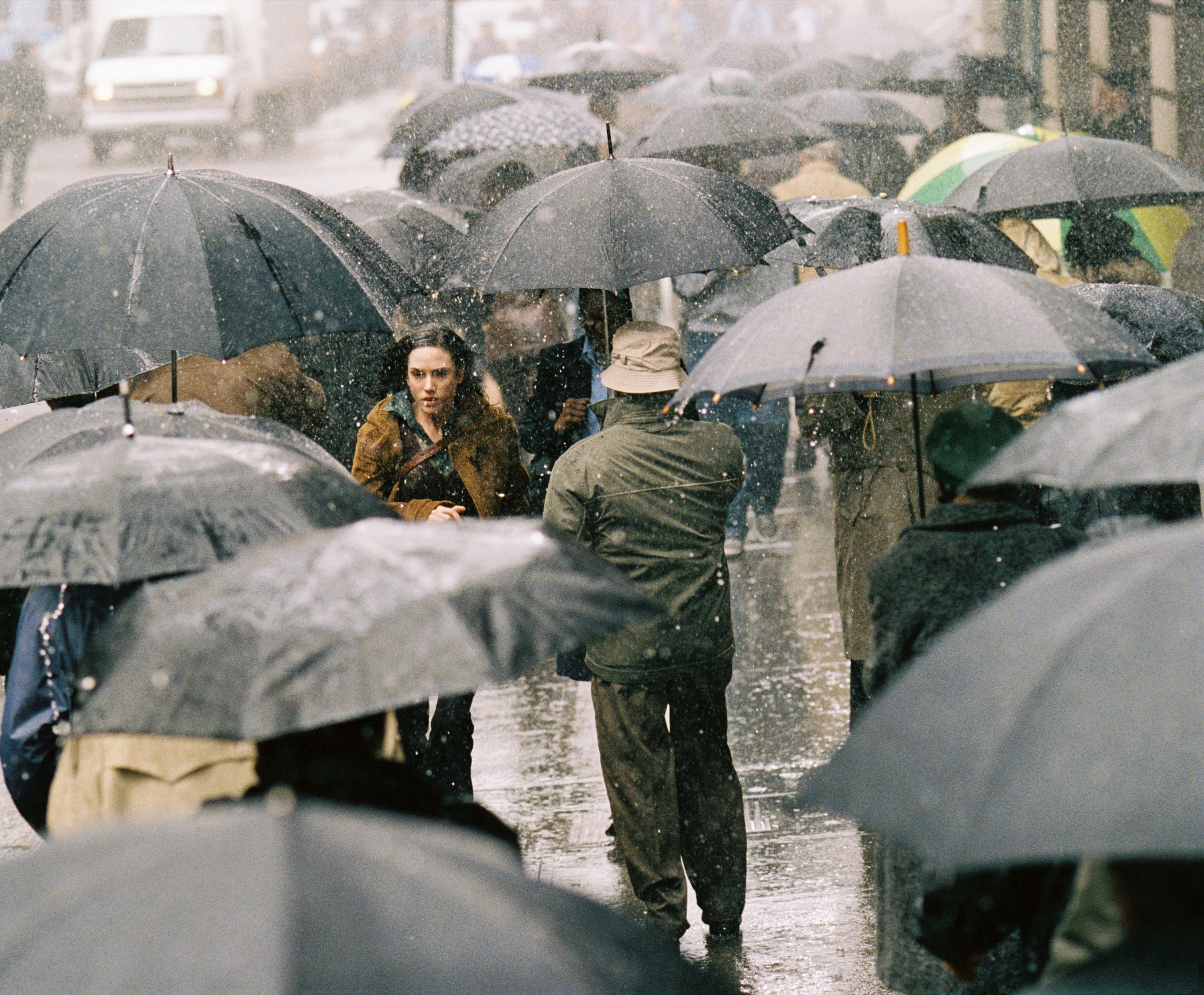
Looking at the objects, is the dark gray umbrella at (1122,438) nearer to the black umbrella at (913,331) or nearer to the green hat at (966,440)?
the green hat at (966,440)

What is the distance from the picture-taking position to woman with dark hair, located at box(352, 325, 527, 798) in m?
6.30

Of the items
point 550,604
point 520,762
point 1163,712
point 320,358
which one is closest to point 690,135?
point 320,358

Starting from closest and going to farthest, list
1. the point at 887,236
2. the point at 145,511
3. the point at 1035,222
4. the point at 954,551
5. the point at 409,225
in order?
1. the point at 145,511
2. the point at 954,551
3. the point at 887,236
4. the point at 409,225
5. the point at 1035,222

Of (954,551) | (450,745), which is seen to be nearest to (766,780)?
(450,745)

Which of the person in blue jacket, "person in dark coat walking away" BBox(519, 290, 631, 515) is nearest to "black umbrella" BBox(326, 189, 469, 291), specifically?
"person in dark coat walking away" BBox(519, 290, 631, 515)

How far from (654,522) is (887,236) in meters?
1.84

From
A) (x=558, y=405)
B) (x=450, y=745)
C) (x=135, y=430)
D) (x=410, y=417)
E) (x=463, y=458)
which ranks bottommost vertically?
(x=450, y=745)

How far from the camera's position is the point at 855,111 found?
13.7 meters

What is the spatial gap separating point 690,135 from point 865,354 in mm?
6309

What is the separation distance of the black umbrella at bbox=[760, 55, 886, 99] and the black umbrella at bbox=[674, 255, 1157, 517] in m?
11.4

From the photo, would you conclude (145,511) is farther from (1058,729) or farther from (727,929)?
(727,929)

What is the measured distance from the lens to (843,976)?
5.23m

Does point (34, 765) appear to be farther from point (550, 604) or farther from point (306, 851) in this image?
point (306, 851)

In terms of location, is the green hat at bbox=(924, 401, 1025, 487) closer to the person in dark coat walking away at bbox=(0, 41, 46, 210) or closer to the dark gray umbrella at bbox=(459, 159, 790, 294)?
the dark gray umbrella at bbox=(459, 159, 790, 294)
